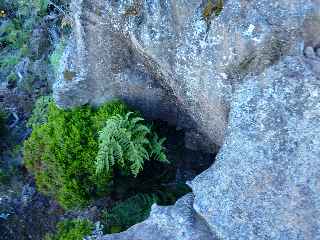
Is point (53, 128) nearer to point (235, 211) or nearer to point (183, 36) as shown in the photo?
point (183, 36)

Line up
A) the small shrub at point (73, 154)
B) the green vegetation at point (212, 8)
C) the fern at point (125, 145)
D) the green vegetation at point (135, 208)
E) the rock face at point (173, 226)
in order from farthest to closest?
the small shrub at point (73, 154) < the green vegetation at point (135, 208) < the fern at point (125, 145) < the green vegetation at point (212, 8) < the rock face at point (173, 226)

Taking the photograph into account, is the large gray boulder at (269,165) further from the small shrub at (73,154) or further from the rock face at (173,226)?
the small shrub at (73,154)

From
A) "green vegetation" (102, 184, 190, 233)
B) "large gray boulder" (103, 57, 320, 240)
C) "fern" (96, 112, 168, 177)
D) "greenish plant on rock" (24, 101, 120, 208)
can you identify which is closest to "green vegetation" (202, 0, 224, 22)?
"large gray boulder" (103, 57, 320, 240)

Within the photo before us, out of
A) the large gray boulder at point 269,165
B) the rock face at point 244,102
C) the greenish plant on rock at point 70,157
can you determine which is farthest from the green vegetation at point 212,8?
the greenish plant on rock at point 70,157

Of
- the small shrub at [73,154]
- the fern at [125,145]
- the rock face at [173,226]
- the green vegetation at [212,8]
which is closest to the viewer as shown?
the rock face at [173,226]

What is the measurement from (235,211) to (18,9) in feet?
25.7

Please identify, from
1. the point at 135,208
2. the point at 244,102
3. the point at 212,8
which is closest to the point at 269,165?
the point at 244,102

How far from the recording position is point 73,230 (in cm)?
657

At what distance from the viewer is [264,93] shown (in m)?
4.87

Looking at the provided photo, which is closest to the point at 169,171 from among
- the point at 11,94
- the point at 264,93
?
the point at 264,93

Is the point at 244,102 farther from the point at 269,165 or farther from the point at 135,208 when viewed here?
the point at 135,208

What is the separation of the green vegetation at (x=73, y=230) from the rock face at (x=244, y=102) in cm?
123

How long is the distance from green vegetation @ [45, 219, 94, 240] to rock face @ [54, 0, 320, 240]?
123cm

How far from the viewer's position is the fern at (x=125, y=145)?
20.9ft
